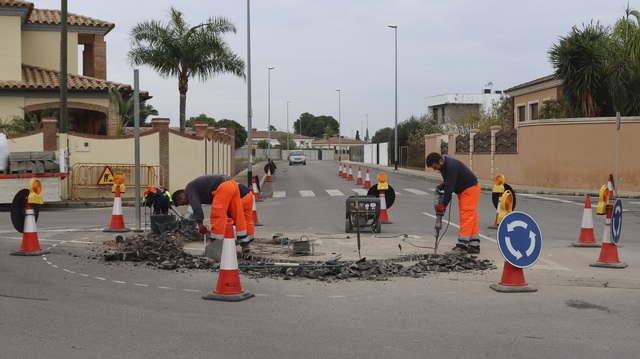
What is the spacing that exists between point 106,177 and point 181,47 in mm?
14554

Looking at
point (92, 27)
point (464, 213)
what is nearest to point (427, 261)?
point (464, 213)

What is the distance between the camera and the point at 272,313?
756 cm

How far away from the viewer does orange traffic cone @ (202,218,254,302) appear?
8039 mm

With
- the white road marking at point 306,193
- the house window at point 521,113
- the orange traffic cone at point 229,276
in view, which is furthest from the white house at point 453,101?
the orange traffic cone at point 229,276

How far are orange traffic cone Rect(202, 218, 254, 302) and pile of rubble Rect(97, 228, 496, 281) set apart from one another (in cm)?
142

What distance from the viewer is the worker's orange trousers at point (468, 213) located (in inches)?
446

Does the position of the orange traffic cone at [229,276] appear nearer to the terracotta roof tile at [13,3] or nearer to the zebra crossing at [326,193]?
the zebra crossing at [326,193]

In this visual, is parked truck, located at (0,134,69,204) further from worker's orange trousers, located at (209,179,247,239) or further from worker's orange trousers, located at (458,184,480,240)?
worker's orange trousers, located at (458,184,480,240)

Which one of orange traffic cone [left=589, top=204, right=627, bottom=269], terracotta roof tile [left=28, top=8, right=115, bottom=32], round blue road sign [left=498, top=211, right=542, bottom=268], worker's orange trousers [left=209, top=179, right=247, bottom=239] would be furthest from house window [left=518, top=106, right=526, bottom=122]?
round blue road sign [left=498, top=211, right=542, bottom=268]

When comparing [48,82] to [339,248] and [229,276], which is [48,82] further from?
[229,276]

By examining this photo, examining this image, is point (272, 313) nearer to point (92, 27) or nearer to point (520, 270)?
point (520, 270)

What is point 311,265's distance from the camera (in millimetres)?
9930

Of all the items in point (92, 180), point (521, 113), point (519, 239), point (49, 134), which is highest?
point (521, 113)

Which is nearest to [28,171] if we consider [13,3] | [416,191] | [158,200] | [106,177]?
[106,177]
